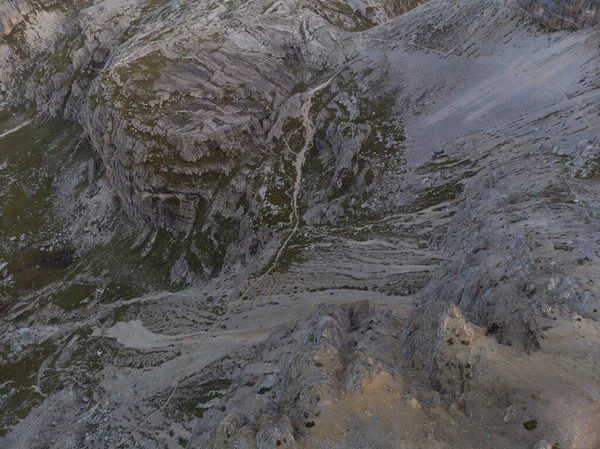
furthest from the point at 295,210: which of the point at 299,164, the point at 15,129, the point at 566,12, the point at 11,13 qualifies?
the point at 11,13

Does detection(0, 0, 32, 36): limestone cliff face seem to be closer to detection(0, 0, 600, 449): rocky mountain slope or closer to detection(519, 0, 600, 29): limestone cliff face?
detection(0, 0, 600, 449): rocky mountain slope

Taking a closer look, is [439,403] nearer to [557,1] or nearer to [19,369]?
[19,369]

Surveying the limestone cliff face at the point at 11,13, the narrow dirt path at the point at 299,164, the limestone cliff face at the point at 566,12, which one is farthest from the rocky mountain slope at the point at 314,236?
the limestone cliff face at the point at 11,13

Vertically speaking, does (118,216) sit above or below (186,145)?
below

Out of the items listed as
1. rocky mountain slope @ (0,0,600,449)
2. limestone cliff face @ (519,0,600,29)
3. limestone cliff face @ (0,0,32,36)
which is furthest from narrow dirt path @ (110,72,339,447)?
limestone cliff face @ (0,0,32,36)

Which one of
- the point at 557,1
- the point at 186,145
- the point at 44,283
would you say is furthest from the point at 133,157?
the point at 557,1
